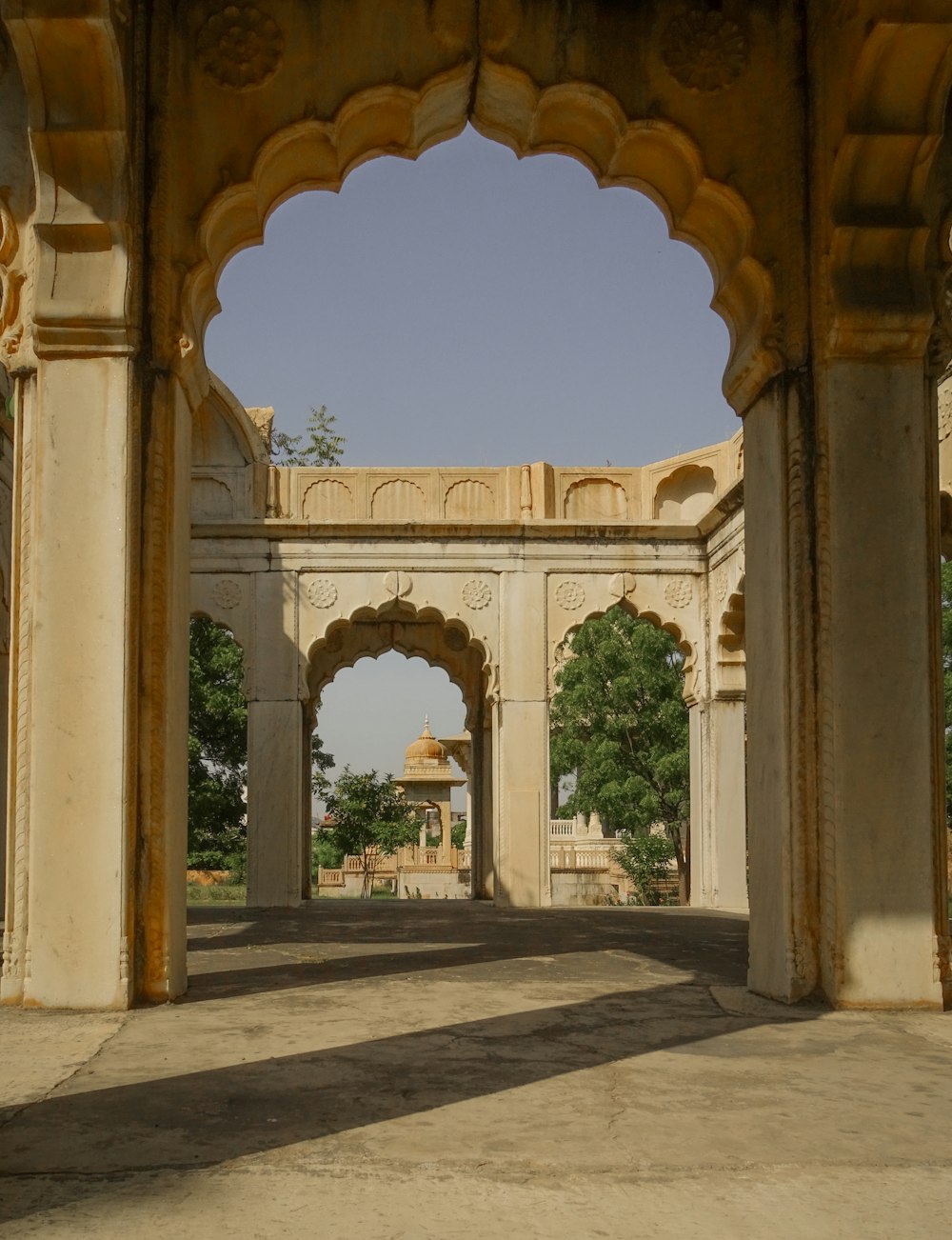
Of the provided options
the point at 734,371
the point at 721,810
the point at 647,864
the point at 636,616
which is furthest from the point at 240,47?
the point at 647,864

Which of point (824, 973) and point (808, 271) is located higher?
point (808, 271)

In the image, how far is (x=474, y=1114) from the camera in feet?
13.1

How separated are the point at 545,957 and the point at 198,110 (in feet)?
18.0


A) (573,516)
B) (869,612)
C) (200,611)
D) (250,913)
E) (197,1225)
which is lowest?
(250,913)

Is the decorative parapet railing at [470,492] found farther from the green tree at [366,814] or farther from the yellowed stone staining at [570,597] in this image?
the green tree at [366,814]

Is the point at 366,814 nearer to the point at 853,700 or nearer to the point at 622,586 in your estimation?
the point at 622,586

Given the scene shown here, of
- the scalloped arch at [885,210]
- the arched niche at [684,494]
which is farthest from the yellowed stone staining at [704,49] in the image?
the arched niche at [684,494]

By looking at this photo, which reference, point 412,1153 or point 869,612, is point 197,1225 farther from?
point 869,612

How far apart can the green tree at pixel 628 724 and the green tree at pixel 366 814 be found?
4.64 meters

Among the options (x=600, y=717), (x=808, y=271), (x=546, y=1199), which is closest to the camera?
(x=546, y=1199)

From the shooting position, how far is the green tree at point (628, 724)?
97.6 ft

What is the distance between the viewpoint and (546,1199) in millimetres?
3197

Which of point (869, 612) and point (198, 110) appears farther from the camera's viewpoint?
point (198, 110)

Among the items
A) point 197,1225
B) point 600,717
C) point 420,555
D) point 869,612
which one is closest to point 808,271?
point 869,612
